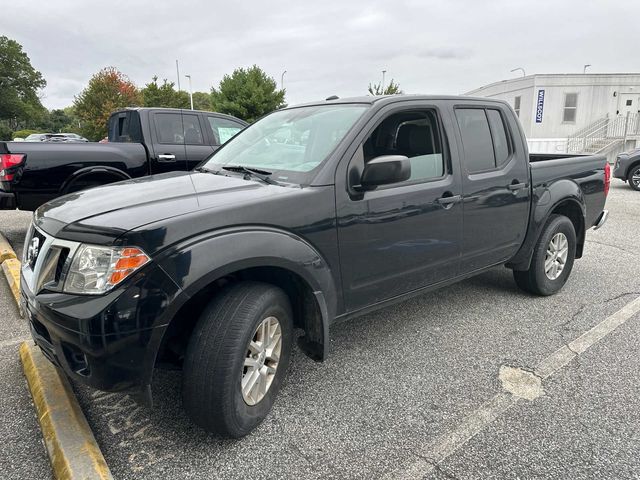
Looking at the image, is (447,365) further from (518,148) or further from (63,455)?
(63,455)

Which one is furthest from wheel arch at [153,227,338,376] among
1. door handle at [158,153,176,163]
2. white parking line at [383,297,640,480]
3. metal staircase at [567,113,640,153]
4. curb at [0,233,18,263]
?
metal staircase at [567,113,640,153]

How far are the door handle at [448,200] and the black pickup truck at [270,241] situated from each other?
0.04 ft

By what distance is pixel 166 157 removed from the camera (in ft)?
21.7

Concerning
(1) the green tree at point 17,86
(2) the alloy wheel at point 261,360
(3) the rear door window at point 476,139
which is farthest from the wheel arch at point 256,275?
(1) the green tree at point 17,86

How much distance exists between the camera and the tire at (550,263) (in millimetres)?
4145

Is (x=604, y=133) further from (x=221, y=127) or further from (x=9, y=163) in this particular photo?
(x=9, y=163)

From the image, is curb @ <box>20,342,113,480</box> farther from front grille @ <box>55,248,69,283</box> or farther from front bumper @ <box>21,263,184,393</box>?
front grille @ <box>55,248,69,283</box>

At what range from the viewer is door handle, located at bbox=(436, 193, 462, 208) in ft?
10.4

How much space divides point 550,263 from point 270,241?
3140mm

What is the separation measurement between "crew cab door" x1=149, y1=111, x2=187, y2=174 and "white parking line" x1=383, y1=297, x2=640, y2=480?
5431 millimetres

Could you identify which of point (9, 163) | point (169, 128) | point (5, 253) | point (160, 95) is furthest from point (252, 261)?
point (160, 95)

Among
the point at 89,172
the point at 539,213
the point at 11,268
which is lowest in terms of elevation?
the point at 11,268

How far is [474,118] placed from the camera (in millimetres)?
3645

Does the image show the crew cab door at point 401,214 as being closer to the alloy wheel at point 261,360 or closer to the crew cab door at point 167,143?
the alloy wheel at point 261,360
